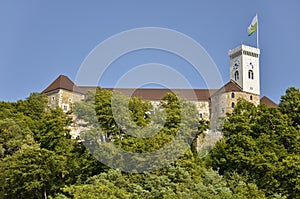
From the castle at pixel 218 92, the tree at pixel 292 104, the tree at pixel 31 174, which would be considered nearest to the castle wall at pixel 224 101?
the castle at pixel 218 92

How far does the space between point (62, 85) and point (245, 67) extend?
2594 centimetres

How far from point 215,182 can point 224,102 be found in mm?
38259

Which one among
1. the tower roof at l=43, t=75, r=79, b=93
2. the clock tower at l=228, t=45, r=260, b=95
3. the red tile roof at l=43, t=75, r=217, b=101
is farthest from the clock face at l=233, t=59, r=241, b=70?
the tower roof at l=43, t=75, r=79, b=93

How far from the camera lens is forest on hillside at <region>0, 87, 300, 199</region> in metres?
30.4

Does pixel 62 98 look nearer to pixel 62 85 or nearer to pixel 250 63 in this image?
pixel 62 85

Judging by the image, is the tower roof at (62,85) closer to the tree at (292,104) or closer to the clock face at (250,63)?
the clock face at (250,63)

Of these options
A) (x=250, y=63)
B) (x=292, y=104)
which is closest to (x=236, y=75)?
(x=250, y=63)

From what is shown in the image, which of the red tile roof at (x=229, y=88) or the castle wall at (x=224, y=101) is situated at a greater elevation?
the red tile roof at (x=229, y=88)

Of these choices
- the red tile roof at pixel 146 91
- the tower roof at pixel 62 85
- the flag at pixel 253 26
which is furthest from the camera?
the flag at pixel 253 26

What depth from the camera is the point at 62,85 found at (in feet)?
225

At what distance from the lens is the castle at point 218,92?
6800 cm

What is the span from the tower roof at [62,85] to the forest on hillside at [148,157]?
22.8 metres

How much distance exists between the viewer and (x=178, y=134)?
38062mm

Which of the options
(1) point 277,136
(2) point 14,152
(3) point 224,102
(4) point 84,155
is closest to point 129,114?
(4) point 84,155
